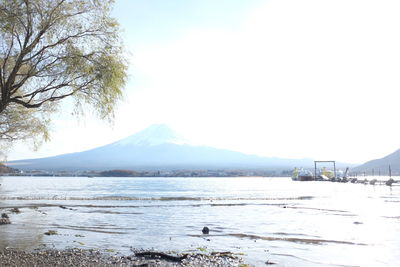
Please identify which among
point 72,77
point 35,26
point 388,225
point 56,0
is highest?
point 56,0

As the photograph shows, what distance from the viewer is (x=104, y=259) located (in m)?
15.0

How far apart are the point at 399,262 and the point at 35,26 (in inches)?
657

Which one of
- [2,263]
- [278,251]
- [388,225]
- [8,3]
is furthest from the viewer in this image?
[388,225]

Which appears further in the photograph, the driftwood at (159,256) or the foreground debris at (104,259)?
the driftwood at (159,256)

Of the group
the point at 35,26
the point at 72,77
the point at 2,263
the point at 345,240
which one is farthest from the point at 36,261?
the point at 345,240

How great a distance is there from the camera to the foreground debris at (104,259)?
13.9 metres

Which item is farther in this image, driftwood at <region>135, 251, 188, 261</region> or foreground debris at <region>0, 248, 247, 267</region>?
driftwood at <region>135, 251, 188, 261</region>

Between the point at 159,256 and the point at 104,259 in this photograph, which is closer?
the point at 104,259

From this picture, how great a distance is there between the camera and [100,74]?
45.1ft

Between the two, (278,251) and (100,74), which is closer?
(100,74)

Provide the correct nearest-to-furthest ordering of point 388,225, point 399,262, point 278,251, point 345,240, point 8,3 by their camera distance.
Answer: point 8,3, point 399,262, point 278,251, point 345,240, point 388,225

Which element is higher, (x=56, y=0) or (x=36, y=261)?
(x=56, y=0)

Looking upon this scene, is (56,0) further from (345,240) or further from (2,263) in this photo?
(345,240)

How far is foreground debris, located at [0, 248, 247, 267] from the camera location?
13.9 metres
